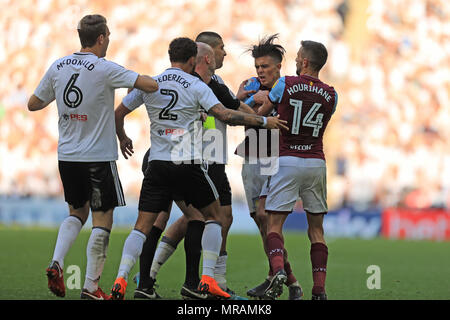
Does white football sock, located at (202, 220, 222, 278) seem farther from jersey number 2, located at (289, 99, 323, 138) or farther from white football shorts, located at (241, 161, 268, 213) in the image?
white football shorts, located at (241, 161, 268, 213)

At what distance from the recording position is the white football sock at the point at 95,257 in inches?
273

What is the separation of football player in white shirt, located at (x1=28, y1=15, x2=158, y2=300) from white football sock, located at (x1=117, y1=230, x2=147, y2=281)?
281mm

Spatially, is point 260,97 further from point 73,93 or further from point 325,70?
point 325,70

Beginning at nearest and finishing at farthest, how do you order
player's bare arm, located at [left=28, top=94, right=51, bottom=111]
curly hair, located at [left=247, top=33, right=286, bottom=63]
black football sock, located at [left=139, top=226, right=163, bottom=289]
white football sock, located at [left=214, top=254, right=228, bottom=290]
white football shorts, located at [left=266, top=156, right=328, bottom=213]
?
1. player's bare arm, located at [left=28, top=94, right=51, bottom=111]
2. white football shorts, located at [left=266, top=156, right=328, bottom=213]
3. black football sock, located at [left=139, top=226, right=163, bottom=289]
4. white football sock, located at [left=214, top=254, right=228, bottom=290]
5. curly hair, located at [left=247, top=33, right=286, bottom=63]

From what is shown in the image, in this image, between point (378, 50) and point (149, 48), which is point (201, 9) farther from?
point (378, 50)

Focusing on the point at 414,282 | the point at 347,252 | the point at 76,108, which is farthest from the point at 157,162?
the point at 347,252

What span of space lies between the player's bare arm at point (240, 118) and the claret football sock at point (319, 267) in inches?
44.0

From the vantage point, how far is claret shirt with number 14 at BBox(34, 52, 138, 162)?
6.94 m

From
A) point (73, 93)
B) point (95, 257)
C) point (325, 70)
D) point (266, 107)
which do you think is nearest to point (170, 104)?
point (73, 93)

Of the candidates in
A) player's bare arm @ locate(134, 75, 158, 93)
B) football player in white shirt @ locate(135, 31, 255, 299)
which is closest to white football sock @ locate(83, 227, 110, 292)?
football player in white shirt @ locate(135, 31, 255, 299)

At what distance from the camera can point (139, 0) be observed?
3014 centimetres

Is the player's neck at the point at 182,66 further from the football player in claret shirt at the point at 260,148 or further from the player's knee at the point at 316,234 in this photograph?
the player's knee at the point at 316,234

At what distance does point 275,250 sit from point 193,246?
2.32 ft

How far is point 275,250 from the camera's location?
7168 millimetres
